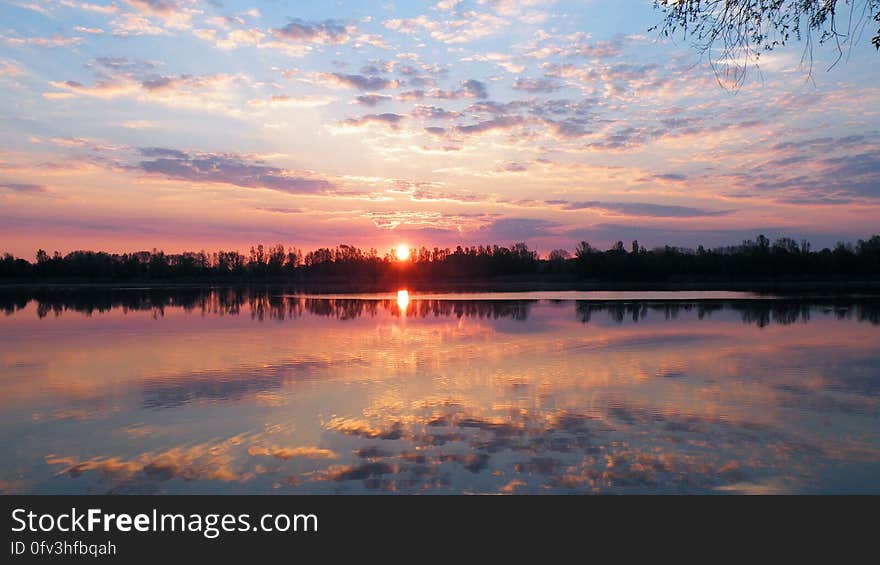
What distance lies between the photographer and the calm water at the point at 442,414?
6.72 meters

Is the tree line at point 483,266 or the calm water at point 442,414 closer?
the calm water at point 442,414

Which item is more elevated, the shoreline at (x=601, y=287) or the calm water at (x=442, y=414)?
the shoreline at (x=601, y=287)

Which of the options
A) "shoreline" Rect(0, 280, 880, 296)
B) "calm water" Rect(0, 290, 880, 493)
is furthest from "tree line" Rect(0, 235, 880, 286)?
"calm water" Rect(0, 290, 880, 493)

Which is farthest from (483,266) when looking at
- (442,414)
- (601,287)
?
(442,414)

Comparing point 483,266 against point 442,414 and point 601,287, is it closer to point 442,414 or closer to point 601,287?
point 601,287

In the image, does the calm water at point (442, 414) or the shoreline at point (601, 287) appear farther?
the shoreline at point (601, 287)

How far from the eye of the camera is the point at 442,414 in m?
9.39

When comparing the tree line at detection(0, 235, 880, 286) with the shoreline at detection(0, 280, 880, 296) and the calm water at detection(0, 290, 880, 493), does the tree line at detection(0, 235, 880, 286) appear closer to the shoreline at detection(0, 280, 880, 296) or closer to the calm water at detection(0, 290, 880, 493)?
the shoreline at detection(0, 280, 880, 296)

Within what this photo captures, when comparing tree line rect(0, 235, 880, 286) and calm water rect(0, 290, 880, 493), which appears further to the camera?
tree line rect(0, 235, 880, 286)

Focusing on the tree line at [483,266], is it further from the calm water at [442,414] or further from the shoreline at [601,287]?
the calm water at [442,414]

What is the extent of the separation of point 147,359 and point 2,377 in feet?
9.63

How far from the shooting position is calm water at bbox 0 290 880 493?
6.72m

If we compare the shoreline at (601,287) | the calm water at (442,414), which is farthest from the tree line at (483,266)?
the calm water at (442,414)
